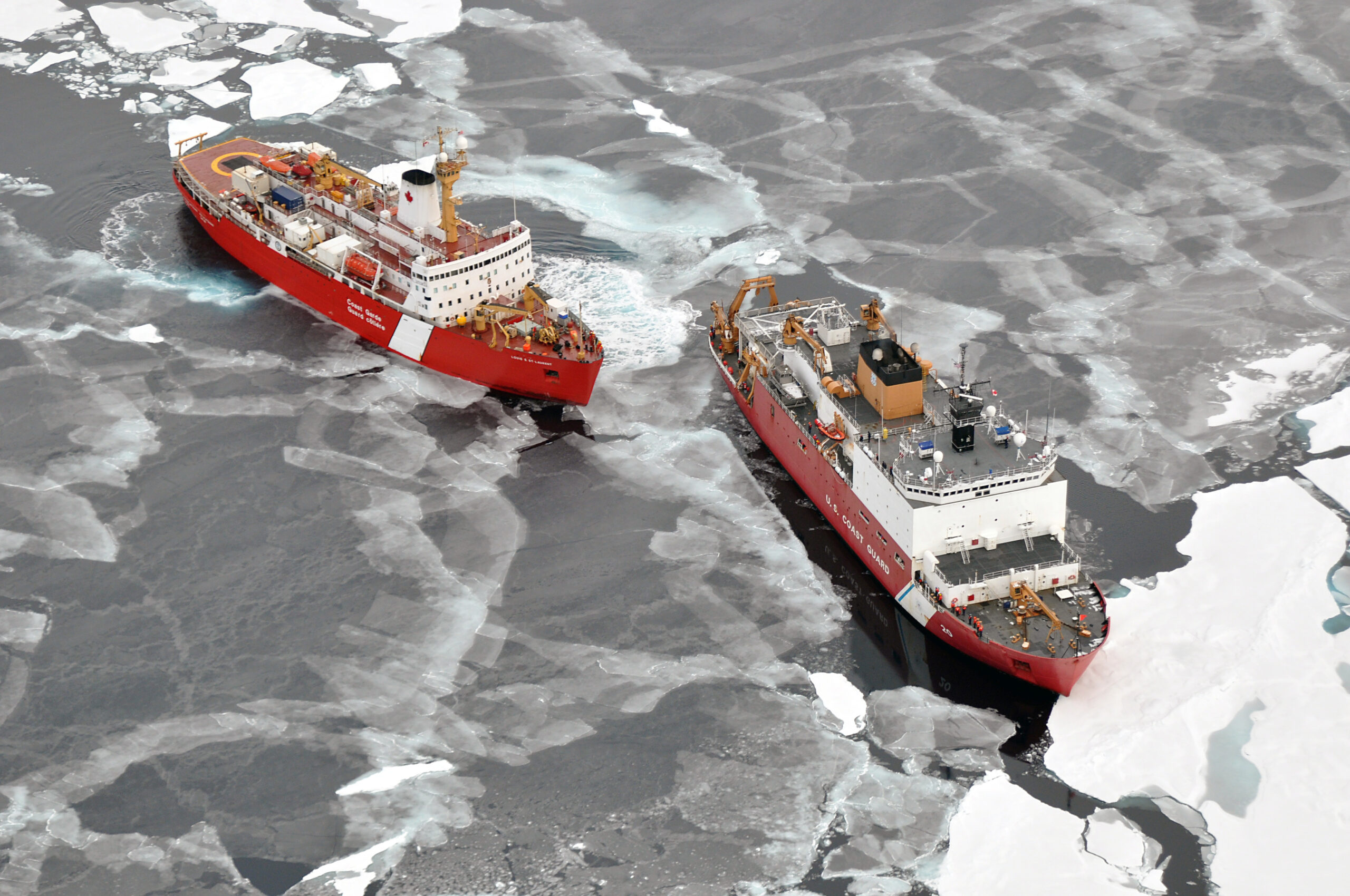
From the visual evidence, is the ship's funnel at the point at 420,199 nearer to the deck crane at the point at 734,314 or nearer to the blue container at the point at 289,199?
the blue container at the point at 289,199

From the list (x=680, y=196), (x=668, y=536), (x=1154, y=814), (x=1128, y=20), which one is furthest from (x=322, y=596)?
(x=1128, y=20)

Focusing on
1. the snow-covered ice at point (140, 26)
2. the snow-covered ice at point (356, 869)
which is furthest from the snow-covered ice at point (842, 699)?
the snow-covered ice at point (140, 26)

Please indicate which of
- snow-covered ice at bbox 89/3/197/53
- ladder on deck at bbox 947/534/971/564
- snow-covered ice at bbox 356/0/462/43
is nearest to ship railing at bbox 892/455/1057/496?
ladder on deck at bbox 947/534/971/564

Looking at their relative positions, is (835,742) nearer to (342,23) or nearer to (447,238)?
(447,238)

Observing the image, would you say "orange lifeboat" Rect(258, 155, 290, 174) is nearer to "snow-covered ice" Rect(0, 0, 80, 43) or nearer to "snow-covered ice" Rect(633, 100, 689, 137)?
"snow-covered ice" Rect(633, 100, 689, 137)

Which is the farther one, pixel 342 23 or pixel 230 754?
pixel 342 23
